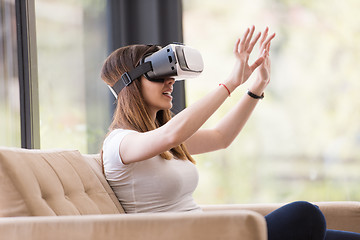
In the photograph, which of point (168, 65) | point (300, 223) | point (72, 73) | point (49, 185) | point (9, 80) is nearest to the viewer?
point (300, 223)

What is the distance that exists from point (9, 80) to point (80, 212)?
4.18ft

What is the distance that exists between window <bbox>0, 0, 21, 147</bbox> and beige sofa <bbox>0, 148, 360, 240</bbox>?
2.79 ft

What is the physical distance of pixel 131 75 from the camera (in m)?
2.01

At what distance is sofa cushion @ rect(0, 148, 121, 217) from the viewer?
153 centimetres

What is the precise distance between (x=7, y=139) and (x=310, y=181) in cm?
207

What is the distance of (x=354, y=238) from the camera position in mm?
1817

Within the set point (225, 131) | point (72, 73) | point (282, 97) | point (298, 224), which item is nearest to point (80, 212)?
point (298, 224)

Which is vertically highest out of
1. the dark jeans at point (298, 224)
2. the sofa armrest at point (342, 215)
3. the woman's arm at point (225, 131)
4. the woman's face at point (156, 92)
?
the woman's face at point (156, 92)

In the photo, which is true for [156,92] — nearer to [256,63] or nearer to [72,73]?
[256,63]

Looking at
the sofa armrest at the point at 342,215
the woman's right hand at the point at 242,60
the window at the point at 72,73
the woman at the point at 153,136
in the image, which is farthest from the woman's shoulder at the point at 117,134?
the window at the point at 72,73

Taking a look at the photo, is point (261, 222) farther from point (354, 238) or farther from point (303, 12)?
point (303, 12)

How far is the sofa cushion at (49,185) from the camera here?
1529mm

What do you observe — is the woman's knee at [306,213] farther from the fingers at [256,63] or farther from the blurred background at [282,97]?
the blurred background at [282,97]

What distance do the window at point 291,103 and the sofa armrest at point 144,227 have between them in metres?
2.65
